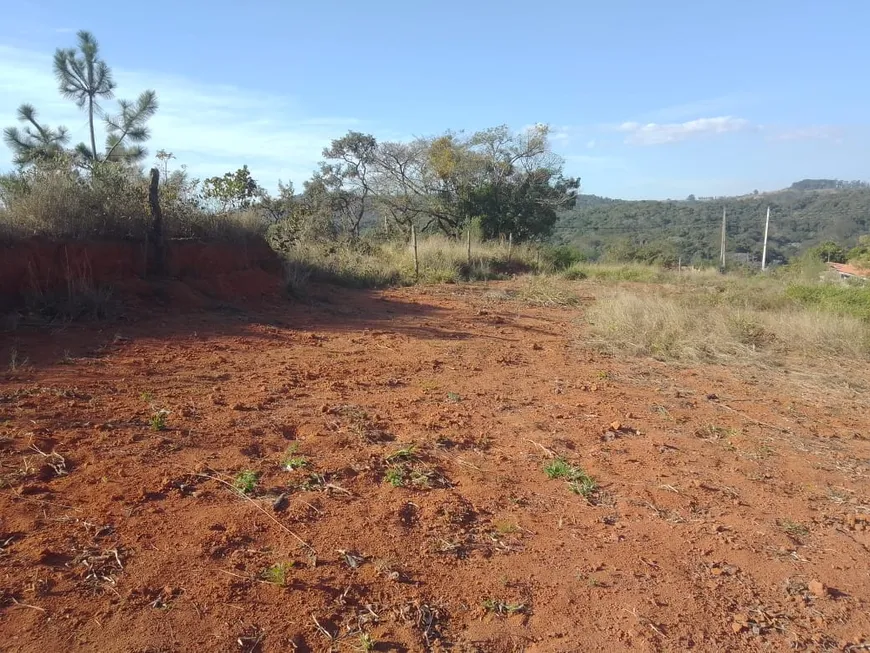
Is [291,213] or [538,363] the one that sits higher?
[291,213]

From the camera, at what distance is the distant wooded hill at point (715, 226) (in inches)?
1334

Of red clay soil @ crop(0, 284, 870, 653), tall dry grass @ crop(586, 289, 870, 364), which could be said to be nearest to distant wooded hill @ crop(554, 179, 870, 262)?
tall dry grass @ crop(586, 289, 870, 364)

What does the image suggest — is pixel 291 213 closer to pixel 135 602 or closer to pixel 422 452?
pixel 422 452

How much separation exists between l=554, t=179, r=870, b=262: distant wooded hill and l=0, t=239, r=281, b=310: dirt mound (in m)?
17.7

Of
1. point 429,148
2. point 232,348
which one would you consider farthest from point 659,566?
point 429,148

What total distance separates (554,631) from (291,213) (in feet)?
54.0

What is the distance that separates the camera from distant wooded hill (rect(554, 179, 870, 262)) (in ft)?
111

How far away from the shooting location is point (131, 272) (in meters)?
9.50

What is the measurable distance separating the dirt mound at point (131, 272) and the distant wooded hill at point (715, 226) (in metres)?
17.7

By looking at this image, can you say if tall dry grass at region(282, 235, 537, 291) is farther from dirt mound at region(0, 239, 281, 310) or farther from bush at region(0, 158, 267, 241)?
bush at region(0, 158, 267, 241)

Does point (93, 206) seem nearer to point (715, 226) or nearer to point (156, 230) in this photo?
point (156, 230)

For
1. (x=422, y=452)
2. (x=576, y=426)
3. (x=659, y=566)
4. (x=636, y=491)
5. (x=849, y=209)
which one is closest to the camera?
(x=659, y=566)

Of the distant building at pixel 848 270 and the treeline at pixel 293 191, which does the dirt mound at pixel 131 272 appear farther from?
the distant building at pixel 848 270

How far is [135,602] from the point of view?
8.65ft
